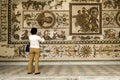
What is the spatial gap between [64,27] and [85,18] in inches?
38.2

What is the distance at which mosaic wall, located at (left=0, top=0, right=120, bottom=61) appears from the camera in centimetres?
1170

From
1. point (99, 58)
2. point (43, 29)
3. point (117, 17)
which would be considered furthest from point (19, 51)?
point (117, 17)

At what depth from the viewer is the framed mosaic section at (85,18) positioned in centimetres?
1173

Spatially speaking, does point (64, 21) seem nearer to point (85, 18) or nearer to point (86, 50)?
point (85, 18)

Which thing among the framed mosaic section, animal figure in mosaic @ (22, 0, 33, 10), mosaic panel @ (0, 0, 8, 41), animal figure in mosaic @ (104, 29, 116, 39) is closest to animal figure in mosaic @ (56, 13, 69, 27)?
the framed mosaic section

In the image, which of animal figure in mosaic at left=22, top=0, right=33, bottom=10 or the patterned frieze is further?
animal figure in mosaic at left=22, top=0, right=33, bottom=10

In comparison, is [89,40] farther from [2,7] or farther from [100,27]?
[2,7]

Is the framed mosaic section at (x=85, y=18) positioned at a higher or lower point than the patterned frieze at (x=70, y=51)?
higher

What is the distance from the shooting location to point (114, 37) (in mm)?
11734

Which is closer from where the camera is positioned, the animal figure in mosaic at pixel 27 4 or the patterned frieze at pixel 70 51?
the patterned frieze at pixel 70 51

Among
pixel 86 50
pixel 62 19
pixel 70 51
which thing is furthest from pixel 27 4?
pixel 86 50

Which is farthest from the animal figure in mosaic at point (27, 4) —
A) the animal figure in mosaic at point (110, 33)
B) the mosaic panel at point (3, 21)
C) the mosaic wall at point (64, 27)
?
the animal figure in mosaic at point (110, 33)

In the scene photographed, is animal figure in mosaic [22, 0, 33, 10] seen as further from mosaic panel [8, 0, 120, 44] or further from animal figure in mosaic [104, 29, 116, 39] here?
animal figure in mosaic [104, 29, 116, 39]

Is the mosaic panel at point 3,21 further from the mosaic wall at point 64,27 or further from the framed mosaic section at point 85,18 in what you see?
the framed mosaic section at point 85,18
